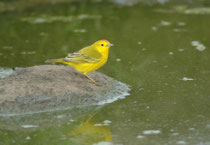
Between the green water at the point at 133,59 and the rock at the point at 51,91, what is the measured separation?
29 centimetres

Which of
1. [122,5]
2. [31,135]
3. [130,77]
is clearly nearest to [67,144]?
[31,135]

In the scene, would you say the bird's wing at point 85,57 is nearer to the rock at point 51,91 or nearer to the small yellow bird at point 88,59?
the small yellow bird at point 88,59

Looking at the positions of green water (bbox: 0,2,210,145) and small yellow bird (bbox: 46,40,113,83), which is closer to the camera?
green water (bbox: 0,2,210,145)

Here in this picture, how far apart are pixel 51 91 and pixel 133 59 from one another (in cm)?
216

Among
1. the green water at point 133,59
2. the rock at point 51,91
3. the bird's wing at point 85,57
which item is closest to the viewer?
the green water at point 133,59

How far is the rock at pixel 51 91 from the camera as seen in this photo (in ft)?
15.6

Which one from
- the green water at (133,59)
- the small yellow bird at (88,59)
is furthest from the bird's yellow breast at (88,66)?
the green water at (133,59)

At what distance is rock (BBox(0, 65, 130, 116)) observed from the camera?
15.6 feet

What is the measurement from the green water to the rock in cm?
29

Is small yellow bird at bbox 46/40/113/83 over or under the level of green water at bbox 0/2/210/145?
over

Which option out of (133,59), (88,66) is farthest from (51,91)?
(133,59)

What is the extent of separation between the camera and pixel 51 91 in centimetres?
491

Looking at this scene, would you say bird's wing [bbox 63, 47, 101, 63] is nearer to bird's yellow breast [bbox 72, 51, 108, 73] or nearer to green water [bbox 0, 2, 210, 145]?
bird's yellow breast [bbox 72, 51, 108, 73]

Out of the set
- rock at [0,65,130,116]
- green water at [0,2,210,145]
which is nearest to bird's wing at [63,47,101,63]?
rock at [0,65,130,116]
